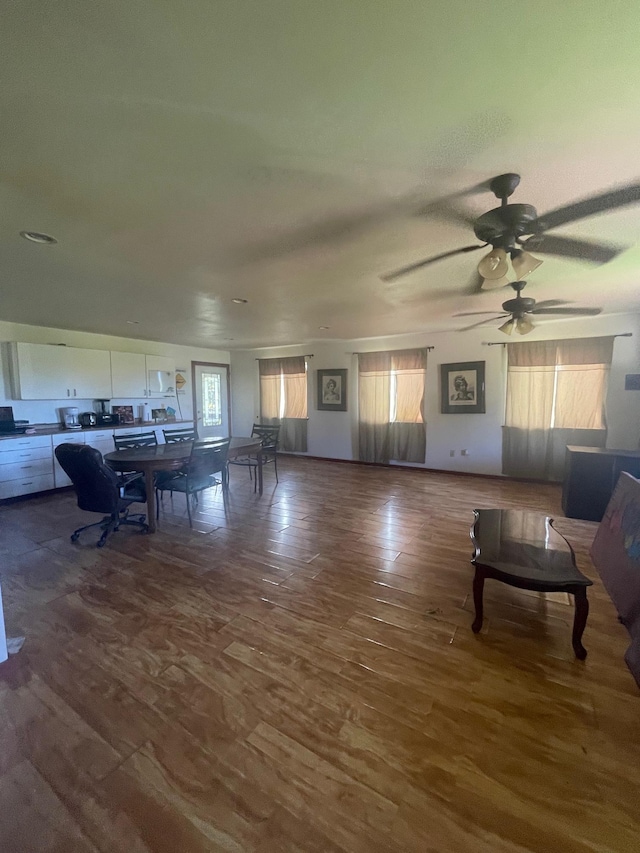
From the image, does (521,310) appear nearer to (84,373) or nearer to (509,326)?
(509,326)

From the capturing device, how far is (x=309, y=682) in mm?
1673

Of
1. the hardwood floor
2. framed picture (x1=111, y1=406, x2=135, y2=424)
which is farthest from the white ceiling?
framed picture (x1=111, y1=406, x2=135, y2=424)

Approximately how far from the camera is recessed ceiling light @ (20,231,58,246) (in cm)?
206

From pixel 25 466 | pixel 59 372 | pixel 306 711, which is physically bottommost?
pixel 306 711

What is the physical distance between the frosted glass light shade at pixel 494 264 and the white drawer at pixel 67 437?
5.23 meters

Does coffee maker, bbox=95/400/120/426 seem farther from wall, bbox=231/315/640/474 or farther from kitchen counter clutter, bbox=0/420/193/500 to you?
wall, bbox=231/315/640/474

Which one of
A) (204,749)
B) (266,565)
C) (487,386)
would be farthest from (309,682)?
(487,386)

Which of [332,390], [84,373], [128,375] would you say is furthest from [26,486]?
[332,390]

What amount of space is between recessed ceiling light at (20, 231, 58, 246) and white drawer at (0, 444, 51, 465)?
330cm

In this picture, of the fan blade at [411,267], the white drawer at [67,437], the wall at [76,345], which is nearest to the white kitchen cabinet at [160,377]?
the wall at [76,345]

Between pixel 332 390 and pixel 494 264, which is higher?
pixel 494 264

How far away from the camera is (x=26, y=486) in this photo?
4449 mm

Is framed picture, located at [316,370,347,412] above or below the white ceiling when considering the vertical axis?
below

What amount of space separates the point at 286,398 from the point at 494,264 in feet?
19.4
